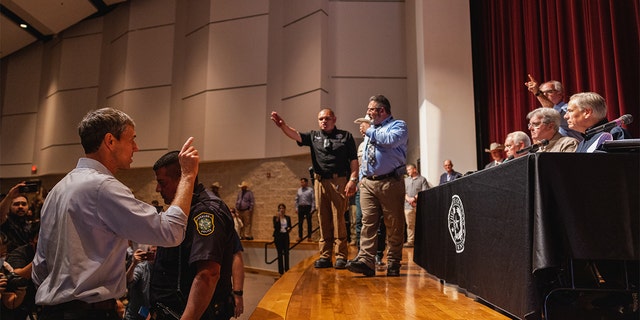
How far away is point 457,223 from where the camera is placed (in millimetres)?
2521

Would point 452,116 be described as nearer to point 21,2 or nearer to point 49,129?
point 21,2

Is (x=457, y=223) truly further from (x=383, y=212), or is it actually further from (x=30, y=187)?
(x=30, y=187)

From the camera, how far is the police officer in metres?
1.61

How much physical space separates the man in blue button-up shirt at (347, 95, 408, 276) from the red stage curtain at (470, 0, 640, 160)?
2321mm

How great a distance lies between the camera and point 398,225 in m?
3.31

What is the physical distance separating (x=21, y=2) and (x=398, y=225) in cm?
1191

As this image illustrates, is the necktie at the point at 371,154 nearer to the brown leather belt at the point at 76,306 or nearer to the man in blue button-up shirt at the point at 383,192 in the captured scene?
the man in blue button-up shirt at the point at 383,192

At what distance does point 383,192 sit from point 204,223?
1.81 m

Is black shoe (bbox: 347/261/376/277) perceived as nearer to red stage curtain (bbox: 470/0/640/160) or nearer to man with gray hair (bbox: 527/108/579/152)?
man with gray hair (bbox: 527/108/579/152)

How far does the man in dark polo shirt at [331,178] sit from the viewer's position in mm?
3834

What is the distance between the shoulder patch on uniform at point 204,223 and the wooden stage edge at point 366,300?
2.28 feet

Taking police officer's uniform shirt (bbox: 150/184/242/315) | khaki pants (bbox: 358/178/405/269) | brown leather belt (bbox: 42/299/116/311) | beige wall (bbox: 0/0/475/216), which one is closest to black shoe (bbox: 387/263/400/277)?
khaki pants (bbox: 358/178/405/269)

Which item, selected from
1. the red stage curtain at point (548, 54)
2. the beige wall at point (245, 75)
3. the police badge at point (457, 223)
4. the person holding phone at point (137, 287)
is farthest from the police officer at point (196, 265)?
the beige wall at point (245, 75)

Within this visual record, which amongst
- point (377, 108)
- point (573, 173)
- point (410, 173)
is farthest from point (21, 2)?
point (573, 173)
